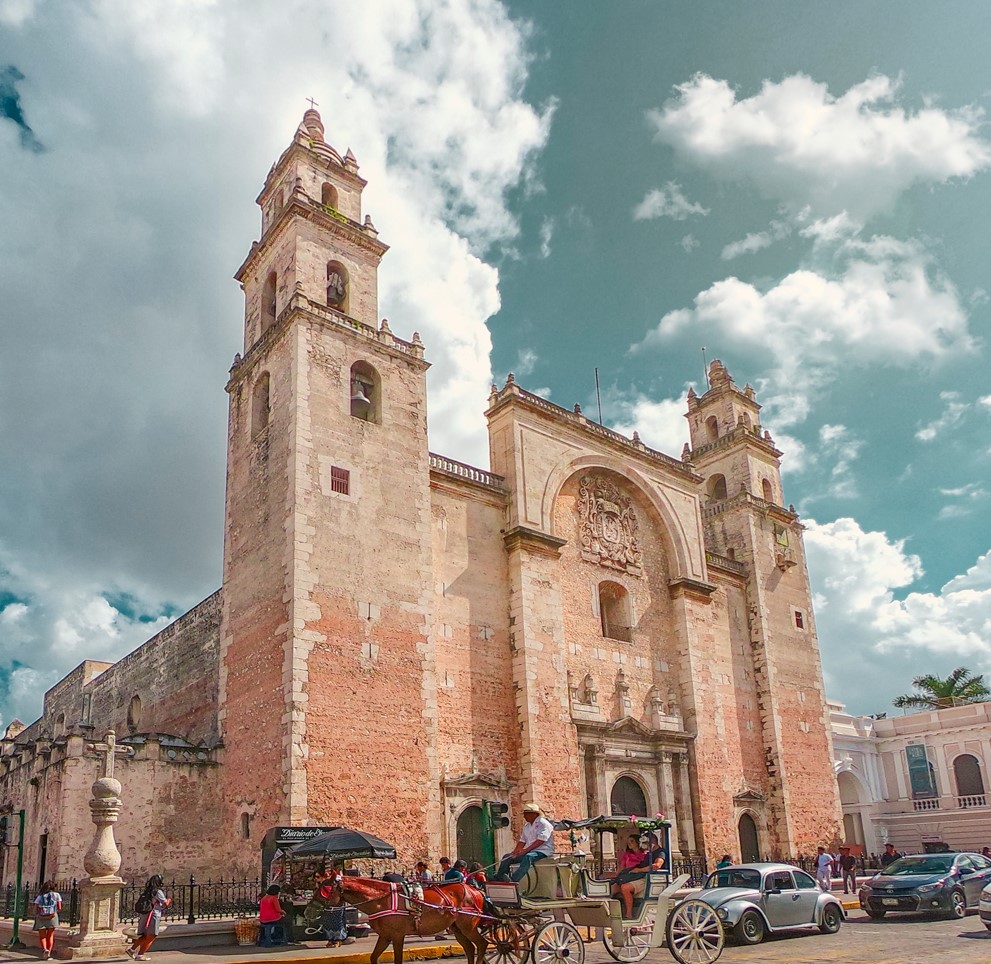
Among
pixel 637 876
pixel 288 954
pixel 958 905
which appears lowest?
pixel 958 905

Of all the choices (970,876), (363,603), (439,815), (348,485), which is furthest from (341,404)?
(970,876)

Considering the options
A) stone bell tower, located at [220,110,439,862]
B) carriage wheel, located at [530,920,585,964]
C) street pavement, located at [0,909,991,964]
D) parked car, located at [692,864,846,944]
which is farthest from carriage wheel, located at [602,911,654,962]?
stone bell tower, located at [220,110,439,862]

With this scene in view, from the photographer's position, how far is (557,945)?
9375 mm

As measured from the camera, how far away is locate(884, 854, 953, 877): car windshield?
17234mm

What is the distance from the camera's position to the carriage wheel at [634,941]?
10250mm

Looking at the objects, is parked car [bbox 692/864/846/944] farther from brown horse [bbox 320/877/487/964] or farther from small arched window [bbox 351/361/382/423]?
small arched window [bbox 351/361/382/423]

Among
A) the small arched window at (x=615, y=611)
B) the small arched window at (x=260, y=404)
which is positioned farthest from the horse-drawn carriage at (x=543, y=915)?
the small arched window at (x=615, y=611)

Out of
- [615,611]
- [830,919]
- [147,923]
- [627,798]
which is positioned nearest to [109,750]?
[147,923]

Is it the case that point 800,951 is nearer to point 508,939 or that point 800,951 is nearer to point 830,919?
point 830,919

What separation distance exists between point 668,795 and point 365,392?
1382cm

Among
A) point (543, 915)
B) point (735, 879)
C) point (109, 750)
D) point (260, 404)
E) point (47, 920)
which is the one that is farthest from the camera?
point (260, 404)

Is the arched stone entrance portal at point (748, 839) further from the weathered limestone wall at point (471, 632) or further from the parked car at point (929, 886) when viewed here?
the parked car at point (929, 886)

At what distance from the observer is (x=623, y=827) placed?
1105 cm

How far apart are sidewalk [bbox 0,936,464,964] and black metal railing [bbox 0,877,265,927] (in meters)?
2.32
